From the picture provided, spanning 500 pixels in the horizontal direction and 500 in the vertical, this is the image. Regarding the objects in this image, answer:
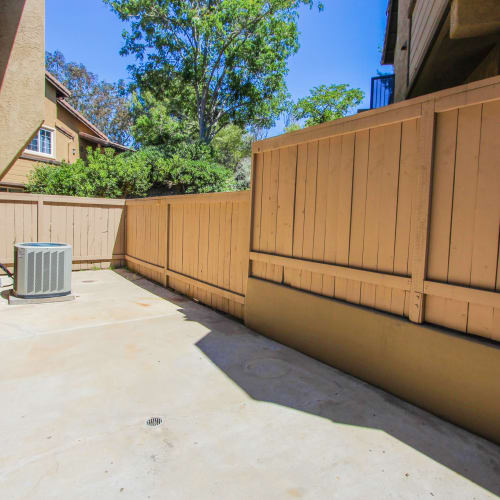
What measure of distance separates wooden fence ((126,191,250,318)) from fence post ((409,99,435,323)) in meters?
2.07

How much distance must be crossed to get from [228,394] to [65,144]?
14.9 m

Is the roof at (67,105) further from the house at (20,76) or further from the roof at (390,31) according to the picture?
the house at (20,76)

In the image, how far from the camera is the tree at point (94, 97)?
26.5 metres

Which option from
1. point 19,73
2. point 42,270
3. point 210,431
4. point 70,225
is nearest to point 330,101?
point 70,225

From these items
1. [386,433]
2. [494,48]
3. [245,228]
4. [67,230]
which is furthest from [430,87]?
[67,230]

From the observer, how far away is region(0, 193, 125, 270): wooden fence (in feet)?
22.3

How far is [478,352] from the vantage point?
2.14 m

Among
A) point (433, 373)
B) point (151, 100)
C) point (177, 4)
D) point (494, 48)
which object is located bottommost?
point (433, 373)

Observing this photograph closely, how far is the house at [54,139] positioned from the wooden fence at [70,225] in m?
5.29

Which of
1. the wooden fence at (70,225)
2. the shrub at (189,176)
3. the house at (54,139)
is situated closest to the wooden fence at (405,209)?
the wooden fence at (70,225)

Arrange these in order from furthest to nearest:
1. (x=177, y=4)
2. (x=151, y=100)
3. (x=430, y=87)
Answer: (x=151, y=100) → (x=177, y=4) → (x=430, y=87)

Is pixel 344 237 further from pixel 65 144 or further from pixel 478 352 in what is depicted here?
pixel 65 144

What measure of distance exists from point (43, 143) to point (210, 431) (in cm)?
1444

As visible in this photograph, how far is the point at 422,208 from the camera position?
2404 mm
